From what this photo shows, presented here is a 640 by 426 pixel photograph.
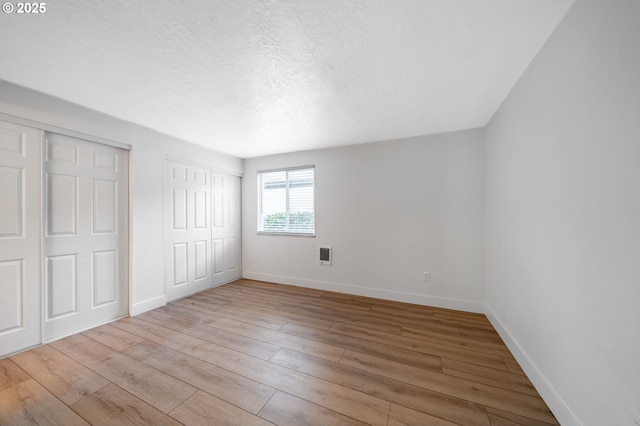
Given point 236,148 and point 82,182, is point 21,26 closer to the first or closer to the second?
point 82,182

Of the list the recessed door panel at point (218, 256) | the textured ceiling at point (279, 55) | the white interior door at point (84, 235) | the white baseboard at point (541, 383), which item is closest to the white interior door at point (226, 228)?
the recessed door panel at point (218, 256)

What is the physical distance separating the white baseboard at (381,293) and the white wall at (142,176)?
69.4 inches

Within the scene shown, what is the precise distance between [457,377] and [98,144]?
170 inches

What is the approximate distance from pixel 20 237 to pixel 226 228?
7.81ft

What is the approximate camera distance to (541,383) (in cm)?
151

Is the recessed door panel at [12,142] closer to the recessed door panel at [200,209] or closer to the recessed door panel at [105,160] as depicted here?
the recessed door panel at [105,160]

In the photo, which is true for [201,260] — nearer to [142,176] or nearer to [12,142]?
[142,176]

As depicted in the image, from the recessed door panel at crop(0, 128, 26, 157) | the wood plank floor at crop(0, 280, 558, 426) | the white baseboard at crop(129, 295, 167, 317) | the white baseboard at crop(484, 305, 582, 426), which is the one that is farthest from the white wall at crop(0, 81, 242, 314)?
the white baseboard at crop(484, 305, 582, 426)

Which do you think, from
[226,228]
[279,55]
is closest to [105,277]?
[226,228]

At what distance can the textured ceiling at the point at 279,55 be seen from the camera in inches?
48.5

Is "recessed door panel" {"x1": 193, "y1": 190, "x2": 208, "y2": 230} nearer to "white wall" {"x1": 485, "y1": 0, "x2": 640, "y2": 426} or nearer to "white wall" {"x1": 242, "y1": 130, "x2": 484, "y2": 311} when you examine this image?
"white wall" {"x1": 242, "y1": 130, "x2": 484, "y2": 311}

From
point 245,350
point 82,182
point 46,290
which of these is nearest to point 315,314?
point 245,350

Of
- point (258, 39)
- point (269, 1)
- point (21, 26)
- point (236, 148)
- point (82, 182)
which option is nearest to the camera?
point (269, 1)

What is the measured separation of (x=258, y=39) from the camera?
1419 millimetres
